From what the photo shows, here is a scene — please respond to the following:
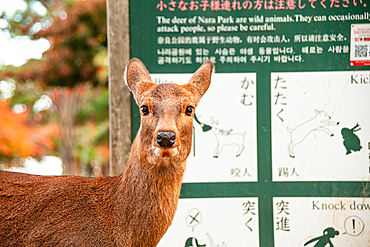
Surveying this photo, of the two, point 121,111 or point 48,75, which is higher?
point 48,75

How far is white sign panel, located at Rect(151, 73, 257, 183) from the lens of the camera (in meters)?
4.31

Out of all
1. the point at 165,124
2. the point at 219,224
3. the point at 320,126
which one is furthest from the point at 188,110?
the point at 320,126

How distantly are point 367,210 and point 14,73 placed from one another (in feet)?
39.5

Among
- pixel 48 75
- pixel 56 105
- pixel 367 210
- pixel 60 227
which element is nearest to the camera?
pixel 60 227

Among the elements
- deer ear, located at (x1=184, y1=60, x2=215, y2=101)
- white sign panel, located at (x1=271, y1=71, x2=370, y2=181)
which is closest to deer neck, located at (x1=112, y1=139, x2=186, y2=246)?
deer ear, located at (x1=184, y1=60, x2=215, y2=101)

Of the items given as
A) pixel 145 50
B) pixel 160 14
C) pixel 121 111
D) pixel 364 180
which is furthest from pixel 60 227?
pixel 364 180

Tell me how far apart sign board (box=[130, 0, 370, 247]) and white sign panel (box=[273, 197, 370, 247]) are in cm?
1

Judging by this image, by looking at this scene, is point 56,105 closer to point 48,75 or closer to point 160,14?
point 48,75

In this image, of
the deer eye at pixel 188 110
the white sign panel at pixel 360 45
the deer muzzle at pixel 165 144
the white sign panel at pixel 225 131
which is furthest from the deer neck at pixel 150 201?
the white sign panel at pixel 360 45

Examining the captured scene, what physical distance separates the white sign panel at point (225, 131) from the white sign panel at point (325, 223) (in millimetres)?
699

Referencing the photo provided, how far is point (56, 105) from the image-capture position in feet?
42.8

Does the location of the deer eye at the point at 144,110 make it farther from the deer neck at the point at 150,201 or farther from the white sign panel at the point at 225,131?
the white sign panel at the point at 225,131

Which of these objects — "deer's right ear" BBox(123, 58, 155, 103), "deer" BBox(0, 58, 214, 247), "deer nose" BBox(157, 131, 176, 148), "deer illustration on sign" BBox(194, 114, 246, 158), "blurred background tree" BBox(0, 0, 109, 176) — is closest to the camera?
"deer nose" BBox(157, 131, 176, 148)

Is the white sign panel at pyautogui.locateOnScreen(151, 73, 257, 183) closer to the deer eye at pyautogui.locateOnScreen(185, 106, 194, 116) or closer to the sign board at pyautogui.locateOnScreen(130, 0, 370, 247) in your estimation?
the sign board at pyautogui.locateOnScreen(130, 0, 370, 247)
